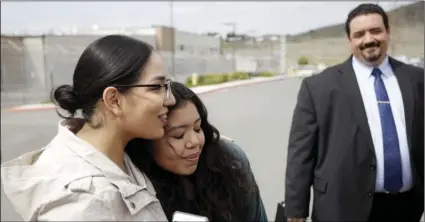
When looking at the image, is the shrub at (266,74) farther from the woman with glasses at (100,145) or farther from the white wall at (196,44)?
the woman with glasses at (100,145)

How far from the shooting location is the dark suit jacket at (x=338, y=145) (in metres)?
1.67

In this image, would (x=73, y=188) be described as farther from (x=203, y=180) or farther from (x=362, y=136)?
(x=362, y=136)

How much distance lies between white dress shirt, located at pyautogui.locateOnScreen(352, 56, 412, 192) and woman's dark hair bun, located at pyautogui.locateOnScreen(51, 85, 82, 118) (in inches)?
45.6

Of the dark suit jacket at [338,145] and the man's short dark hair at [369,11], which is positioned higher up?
the man's short dark hair at [369,11]

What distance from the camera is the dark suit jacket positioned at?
5.46ft

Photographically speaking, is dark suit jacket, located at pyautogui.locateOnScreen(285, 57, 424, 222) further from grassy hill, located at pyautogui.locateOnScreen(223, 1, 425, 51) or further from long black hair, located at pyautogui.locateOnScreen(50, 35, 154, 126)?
long black hair, located at pyautogui.locateOnScreen(50, 35, 154, 126)

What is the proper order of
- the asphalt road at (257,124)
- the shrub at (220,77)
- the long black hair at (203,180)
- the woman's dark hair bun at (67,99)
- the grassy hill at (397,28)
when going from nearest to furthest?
the woman's dark hair bun at (67,99), the long black hair at (203,180), the shrub at (220,77), the asphalt road at (257,124), the grassy hill at (397,28)

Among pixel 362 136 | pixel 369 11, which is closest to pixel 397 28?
pixel 369 11

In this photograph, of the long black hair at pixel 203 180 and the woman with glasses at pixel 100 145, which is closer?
the woman with glasses at pixel 100 145

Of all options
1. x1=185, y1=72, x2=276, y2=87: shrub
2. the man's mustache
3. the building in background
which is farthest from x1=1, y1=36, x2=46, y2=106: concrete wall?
the man's mustache

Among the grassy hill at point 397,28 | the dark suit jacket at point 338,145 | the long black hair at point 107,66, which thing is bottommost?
the dark suit jacket at point 338,145

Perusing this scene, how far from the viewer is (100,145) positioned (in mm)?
797

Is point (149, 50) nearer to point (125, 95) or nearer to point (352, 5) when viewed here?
point (125, 95)

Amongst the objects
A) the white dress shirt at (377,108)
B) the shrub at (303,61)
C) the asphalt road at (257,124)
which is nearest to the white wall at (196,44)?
the asphalt road at (257,124)
